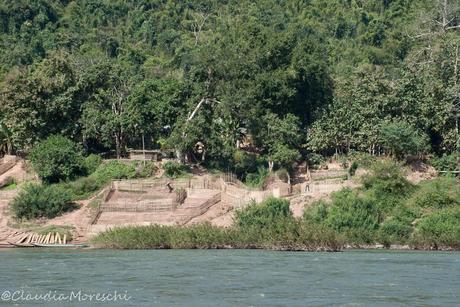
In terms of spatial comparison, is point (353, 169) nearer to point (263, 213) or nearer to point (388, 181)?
point (388, 181)

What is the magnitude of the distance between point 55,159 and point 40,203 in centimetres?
411

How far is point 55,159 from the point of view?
65500 millimetres

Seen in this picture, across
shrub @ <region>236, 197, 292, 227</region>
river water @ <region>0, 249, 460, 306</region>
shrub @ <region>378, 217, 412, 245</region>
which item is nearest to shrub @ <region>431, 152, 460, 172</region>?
shrub @ <region>378, 217, 412, 245</region>

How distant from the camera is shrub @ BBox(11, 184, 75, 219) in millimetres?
62000

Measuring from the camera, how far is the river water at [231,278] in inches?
1382

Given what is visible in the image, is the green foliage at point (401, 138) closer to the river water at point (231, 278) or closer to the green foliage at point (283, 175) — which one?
the green foliage at point (283, 175)

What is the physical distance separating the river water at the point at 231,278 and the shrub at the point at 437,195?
7.62 meters

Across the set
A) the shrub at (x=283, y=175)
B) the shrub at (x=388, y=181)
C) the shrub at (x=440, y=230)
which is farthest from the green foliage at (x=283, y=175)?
the shrub at (x=440, y=230)

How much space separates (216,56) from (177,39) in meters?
30.2

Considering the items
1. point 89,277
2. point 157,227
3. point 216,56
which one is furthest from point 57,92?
point 89,277

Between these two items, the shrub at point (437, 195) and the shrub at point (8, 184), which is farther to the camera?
the shrub at point (8, 184)

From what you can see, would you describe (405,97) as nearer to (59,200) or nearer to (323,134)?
(323,134)

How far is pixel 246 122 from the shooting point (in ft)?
226

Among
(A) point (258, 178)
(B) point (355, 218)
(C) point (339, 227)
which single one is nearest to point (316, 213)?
(C) point (339, 227)
